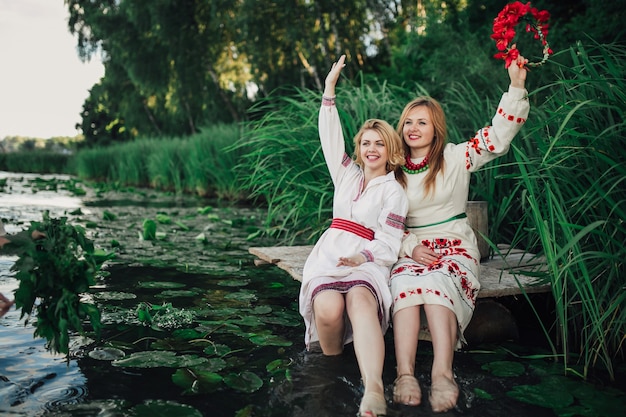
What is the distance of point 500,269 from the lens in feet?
8.87

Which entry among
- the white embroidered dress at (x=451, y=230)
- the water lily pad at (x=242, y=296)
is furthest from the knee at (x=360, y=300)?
the water lily pad at (x=242, y=296)

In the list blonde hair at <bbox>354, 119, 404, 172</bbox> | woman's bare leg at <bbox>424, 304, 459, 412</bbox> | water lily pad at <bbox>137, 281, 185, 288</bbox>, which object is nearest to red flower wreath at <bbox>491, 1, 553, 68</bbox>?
blonde hair at <bbox>354, 119, 404, 172</bbox>

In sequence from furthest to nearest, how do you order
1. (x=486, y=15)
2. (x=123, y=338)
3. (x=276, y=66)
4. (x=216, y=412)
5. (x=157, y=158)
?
1. (x=276, y=66)
2. (x=157, y=158)
3. (x=486, y=15)
4. (x=123, y=338)
5. (x=216, y=412)

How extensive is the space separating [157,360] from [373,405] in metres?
0.88

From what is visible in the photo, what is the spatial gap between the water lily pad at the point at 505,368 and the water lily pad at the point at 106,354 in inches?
56.9

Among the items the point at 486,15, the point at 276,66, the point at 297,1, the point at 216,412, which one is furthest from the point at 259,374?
the point at 276,66

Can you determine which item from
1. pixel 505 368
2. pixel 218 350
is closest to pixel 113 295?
pixel 218 350

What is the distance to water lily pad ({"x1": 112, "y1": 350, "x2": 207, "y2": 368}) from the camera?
1.97m

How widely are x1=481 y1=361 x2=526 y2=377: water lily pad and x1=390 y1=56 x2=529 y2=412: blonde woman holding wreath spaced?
0.49 feet

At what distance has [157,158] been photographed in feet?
Answer: 37.3

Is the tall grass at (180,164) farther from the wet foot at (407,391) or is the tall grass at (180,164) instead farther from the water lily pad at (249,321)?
the wet foot at (407,391)

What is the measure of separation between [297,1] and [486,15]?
5.13 meters

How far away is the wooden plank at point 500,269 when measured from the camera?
2.29 m

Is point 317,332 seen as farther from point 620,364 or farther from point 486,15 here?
point 486,15
